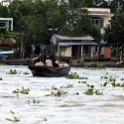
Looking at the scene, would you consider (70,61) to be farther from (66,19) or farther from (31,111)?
(31,111)

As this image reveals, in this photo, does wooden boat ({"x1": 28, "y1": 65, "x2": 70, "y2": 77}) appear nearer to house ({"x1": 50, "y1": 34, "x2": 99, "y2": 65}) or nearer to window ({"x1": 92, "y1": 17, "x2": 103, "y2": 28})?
house ({"x1": 50, "y1": 34, "x2": 99, "y2": 65})

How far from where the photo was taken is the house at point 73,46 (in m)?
48.3

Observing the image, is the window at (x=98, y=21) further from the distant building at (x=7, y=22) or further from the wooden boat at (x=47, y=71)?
the wooden boat at (x=47, y=71)

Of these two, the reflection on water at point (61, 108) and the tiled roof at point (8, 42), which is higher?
the reflection on water at point (61, 108)

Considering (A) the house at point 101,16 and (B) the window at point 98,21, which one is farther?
(B) the window at point 98,21

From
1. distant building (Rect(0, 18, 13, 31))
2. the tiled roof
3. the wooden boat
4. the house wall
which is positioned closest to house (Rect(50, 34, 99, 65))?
the house wall

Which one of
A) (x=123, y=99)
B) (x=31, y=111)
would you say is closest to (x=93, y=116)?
(x=31, y=111)

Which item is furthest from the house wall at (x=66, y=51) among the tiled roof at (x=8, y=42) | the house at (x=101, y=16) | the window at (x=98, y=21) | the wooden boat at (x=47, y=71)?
the wooden boat at (x=47, y=71)

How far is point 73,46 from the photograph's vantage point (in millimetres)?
50438

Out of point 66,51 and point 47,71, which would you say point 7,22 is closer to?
point 66,51

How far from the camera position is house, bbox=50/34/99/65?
1900 inches

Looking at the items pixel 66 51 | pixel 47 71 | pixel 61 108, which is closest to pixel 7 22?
pixel 66 51

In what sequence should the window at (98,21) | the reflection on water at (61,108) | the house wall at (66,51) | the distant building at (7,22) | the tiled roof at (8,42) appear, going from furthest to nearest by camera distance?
the window at (98,21) < the distant building at (7,22) < the tiled roof at (8,42) < the house wall at (66,51) < the reflection on water at (61,108)

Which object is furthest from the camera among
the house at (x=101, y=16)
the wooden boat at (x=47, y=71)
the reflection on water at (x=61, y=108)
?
the house at (x=101, y=16)
